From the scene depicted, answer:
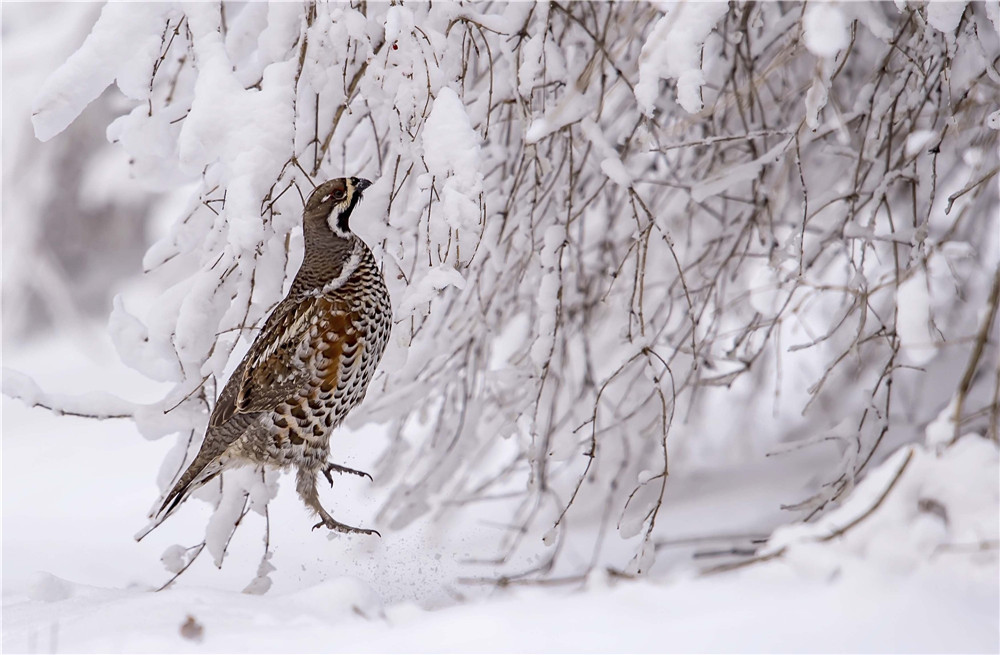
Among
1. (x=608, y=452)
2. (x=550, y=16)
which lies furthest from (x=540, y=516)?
(x=550, y=16)

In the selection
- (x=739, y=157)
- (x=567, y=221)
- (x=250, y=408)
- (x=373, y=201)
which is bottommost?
(x=250, y=408)

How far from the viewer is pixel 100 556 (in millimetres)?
5062

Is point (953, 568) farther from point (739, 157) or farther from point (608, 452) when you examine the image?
point (608, 452)

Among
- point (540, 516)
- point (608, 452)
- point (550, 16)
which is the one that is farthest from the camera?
point (540, 516)

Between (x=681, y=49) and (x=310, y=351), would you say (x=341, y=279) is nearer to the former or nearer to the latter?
(x=310, y=351)

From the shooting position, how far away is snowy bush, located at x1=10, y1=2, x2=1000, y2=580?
2.39m

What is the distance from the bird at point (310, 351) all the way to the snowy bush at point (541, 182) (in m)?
0.08

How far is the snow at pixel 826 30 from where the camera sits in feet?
6.06

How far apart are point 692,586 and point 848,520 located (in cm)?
35

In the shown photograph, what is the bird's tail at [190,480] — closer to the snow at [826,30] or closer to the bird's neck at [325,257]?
the bird's neck at [325,257]

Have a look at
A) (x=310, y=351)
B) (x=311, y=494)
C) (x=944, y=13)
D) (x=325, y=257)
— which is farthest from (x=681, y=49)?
(x=311, y=494)

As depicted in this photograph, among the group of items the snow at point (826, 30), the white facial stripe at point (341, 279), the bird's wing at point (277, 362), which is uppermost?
the snow at point (826, 30)

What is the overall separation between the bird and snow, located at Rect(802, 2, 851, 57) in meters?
1.40

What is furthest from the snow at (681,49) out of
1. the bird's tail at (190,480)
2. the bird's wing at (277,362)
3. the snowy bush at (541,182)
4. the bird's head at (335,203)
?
the bird's tail at (190,480)
